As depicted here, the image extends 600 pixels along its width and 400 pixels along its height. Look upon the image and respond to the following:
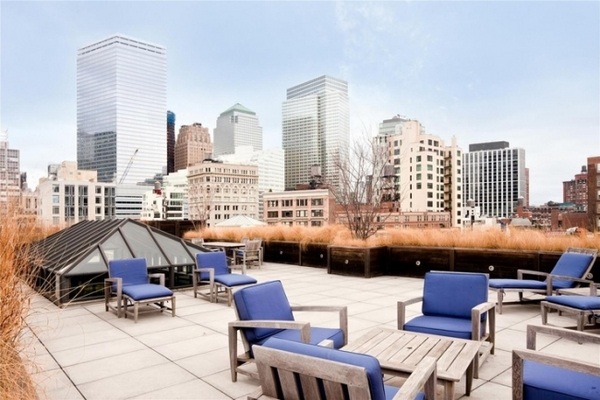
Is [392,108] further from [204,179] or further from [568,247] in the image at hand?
[568,247]

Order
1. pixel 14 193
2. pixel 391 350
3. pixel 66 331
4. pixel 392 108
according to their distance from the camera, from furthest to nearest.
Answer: pixel 392 108, pixel 66 331, pixel 14 193, pixel 391 350

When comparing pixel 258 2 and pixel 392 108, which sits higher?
pixel 392 108

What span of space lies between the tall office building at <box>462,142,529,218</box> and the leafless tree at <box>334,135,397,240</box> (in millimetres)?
144018

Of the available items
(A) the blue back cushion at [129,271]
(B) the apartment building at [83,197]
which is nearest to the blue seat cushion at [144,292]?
(A) the blue back cushion at [129,271]

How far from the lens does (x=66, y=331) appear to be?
217 inches

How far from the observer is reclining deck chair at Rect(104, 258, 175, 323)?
6004 mm

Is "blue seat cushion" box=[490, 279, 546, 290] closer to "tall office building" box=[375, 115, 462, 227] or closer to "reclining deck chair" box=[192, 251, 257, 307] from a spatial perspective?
"reclining deck chair" box=[192, 251, 257, 307]

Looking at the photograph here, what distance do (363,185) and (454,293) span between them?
7978mm

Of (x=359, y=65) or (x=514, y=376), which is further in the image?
(x=359, y=65)

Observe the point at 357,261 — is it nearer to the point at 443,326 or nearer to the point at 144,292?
the point at 144,292

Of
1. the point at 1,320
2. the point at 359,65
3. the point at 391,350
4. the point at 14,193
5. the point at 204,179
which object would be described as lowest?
the point at 391,350

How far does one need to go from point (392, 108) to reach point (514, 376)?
134 m

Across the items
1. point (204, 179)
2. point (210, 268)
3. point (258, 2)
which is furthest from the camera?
point (204, 179)

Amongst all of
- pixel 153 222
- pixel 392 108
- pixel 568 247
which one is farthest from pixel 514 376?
pixel 392 108
